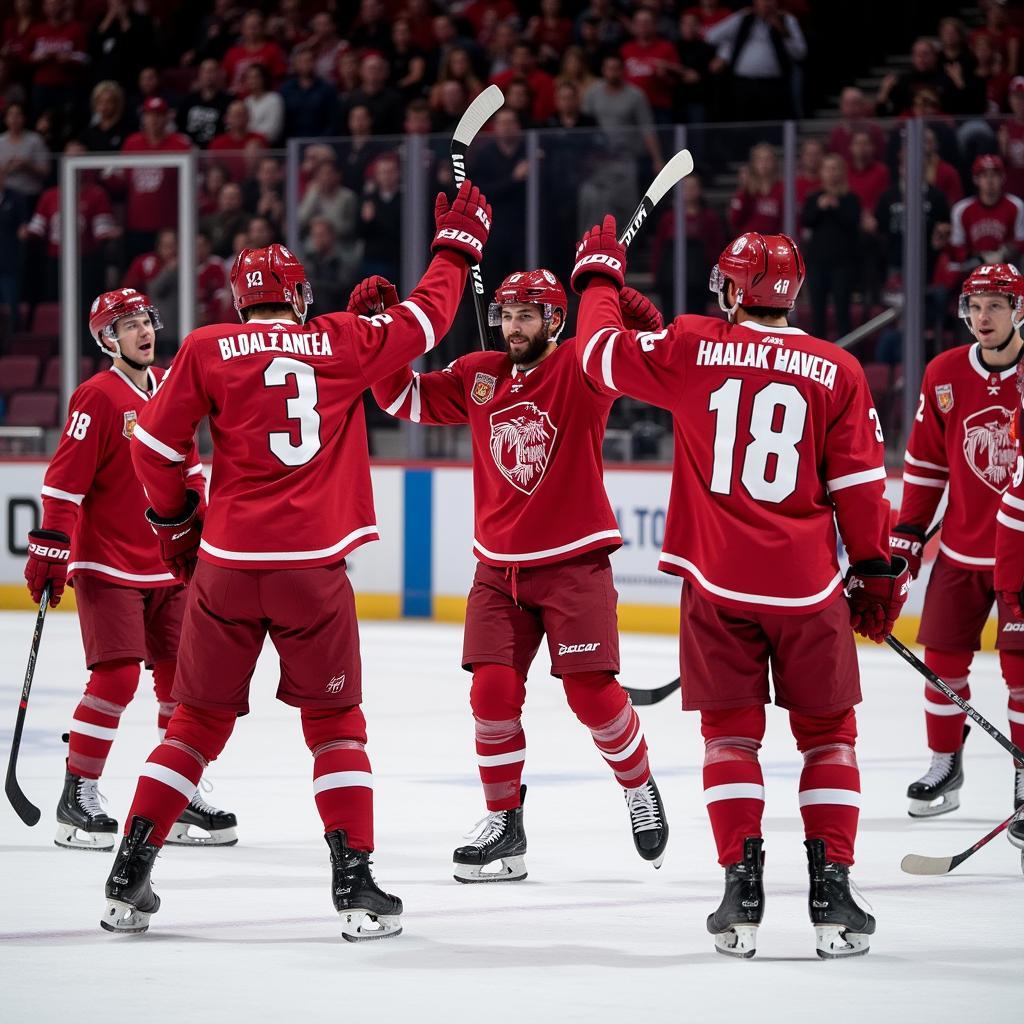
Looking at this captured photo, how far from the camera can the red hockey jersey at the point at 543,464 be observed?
14.7ft

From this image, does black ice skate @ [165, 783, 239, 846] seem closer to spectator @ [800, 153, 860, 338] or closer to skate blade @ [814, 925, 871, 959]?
skate blade @ [814, 925, 871, 959]

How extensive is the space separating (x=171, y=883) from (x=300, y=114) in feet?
25.1

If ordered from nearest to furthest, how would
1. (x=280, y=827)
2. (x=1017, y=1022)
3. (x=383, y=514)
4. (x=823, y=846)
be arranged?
1. (x=1017, y=1022)
2. (x=823, y=846)
3. (x=280, y=827)
4. (x=383, y=514)

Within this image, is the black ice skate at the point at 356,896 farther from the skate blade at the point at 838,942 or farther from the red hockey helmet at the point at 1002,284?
the red hockey helmet at the point at 1002,284

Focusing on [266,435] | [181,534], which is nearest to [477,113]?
[266,435]

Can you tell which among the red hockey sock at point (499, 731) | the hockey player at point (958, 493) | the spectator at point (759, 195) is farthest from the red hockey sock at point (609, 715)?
the spectator at point (759, 195)

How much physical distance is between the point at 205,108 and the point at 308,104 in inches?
26.2

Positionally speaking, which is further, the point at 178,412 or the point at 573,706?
the point at 573,706

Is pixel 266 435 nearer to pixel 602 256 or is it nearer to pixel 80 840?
pixel 602 256

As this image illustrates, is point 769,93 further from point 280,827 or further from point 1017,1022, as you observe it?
point 1017,1022

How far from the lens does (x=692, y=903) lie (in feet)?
13.8

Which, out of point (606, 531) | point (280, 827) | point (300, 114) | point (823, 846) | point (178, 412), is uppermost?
point (300, 114)

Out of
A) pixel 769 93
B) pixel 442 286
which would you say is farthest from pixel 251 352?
pixel 769 93

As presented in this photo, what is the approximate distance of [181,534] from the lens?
4109 mm
